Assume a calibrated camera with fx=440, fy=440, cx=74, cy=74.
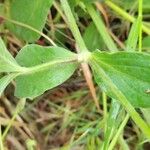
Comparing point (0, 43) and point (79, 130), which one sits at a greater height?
point (0, 43)

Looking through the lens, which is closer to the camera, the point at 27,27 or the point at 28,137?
the point at 27,27

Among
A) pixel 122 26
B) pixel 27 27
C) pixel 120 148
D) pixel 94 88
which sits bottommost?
pixel 120 148

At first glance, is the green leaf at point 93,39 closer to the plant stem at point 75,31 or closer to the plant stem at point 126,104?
the plant stem at point 75,31

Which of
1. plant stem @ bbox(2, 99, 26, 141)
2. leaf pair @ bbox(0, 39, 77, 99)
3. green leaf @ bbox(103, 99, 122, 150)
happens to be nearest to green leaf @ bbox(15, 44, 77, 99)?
leaf pair @ bbox(0, 39, 77, 99)

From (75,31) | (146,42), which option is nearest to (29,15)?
(75,31)

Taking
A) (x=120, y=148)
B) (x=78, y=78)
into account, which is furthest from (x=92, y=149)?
(x=78, y=78)

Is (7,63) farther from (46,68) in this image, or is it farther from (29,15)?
(29,15)

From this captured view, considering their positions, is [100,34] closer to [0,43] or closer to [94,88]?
[94,88]
